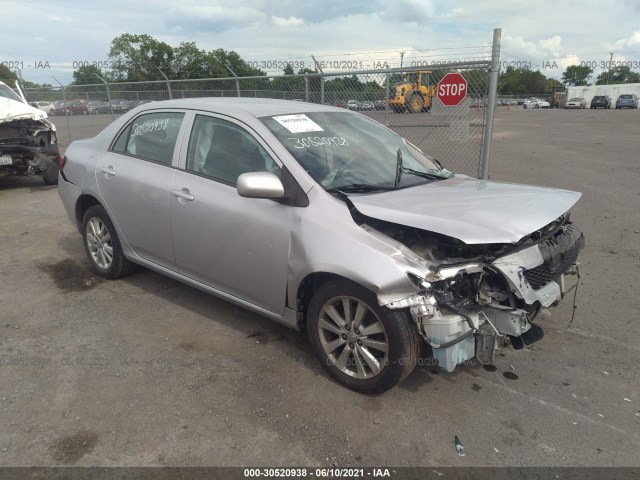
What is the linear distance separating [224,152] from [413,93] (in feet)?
15.3

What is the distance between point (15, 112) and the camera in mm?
9305

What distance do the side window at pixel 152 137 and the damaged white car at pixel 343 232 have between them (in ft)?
0.06

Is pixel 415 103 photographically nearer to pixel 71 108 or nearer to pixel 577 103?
pixel 71 108

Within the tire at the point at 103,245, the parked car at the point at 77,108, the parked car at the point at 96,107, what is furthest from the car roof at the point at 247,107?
the parked car at the point at 77,108

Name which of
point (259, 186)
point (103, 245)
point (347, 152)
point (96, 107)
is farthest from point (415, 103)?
point (96, 107)

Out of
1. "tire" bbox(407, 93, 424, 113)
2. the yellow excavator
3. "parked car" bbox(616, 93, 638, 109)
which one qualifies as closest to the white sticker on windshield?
the yellow excavator

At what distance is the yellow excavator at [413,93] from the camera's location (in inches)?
287

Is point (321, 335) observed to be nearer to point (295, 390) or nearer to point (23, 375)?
→ point (295, 390)

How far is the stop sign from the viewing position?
678 centimetres

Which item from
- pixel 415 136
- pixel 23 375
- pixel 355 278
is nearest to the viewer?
pixel 355 278

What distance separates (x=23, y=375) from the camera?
333cm

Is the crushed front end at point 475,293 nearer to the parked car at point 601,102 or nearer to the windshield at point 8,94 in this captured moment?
the windshield at point 8,94

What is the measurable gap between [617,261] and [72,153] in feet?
19.3

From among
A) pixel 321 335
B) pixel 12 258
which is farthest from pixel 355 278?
pixel 12 258
